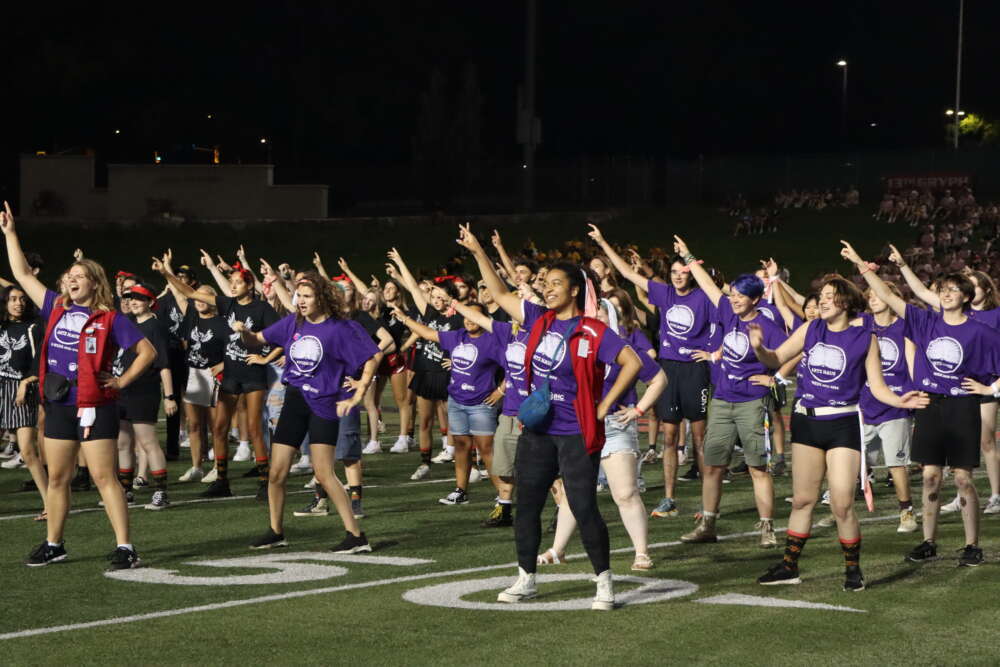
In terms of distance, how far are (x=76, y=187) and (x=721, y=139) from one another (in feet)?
145

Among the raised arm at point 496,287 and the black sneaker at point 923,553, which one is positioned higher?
the raised arm at point 496,287

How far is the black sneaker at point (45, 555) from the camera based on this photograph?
944cm

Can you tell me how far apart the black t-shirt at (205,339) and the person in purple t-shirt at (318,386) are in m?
4.01

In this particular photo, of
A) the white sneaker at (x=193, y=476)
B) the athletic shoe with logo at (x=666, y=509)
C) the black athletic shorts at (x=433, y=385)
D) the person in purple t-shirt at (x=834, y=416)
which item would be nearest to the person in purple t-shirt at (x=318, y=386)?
the athletic shoe with logo at (x=666, y=509)

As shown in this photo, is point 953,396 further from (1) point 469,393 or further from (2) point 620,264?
(1) point 469,393

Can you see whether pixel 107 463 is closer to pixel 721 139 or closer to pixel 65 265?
pixel 65 265

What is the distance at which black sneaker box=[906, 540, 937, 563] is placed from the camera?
31.1 ft

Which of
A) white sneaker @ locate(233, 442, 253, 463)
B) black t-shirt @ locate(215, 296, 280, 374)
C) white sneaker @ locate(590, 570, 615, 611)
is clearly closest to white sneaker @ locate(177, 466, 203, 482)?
black t-shirt @ locate(215, 296, 280, 374)

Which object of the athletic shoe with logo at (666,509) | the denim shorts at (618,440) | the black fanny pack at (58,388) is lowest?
the athletic shoe with logo at (666,509)

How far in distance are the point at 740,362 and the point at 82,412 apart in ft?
13.9

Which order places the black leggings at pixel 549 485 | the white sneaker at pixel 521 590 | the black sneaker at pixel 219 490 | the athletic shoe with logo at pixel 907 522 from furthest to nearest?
the black sneaker at pixel 219 490, the athletic shoe with logo at pixel 907 522, the white sneaker at pixel 521 590, the black leggings at pixel 549 485

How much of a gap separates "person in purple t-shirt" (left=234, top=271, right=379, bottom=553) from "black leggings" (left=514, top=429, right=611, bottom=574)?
2.03m

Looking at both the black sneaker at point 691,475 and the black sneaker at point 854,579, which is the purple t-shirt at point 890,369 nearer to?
the black sneaker at point 691,475

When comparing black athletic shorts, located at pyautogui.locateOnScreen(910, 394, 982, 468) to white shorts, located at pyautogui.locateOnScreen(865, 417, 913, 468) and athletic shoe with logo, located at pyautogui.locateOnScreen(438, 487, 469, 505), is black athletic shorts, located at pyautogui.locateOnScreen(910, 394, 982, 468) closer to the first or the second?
white shorts, located at pyautogui.locateOnScreen(865, 417, 913, 468)
